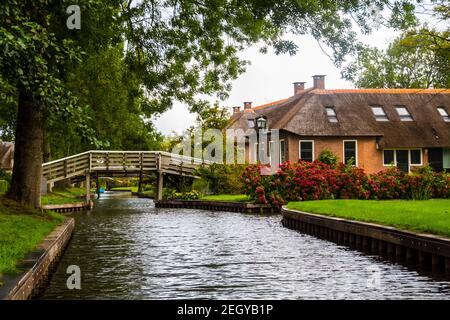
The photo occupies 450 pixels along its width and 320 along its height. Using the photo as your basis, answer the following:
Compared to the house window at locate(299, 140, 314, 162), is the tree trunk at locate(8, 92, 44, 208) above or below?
below

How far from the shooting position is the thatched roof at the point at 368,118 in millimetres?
40562

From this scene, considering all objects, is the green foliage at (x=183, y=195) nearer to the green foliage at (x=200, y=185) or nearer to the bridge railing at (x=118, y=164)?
the green foliage at (x=200, y=185)

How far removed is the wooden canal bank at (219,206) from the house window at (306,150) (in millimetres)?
8834

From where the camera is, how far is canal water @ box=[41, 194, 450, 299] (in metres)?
9.92

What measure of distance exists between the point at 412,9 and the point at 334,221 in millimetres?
5973

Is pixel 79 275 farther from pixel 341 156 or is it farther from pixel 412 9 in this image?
pixel 341 156

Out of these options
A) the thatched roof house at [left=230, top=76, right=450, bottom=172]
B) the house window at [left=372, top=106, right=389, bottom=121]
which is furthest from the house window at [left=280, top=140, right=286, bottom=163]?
the house window at [left=372, top=106, right=389, bottom=121]

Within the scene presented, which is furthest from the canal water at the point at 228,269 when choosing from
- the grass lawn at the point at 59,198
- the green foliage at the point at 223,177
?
the green foliage at the point at 223,177

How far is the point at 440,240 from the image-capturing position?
38.2 feet

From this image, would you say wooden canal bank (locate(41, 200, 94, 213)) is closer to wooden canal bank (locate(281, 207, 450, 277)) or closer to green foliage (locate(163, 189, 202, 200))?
green foliage (locate(163, 189, 202, 200))

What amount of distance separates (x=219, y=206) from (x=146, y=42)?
471 inches

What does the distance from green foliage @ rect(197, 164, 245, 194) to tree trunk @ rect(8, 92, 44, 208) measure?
1921cm

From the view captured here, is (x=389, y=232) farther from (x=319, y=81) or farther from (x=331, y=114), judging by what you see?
(x=319, y=81)
